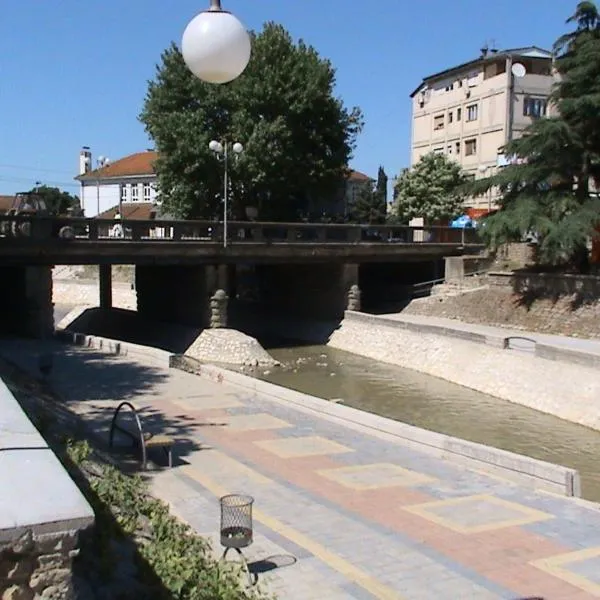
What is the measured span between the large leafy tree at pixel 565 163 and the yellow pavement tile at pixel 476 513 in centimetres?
2063

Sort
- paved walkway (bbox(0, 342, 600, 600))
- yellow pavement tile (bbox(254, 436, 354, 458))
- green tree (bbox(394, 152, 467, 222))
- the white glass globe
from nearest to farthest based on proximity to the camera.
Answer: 1. the white glass globe
2. paved walkway (bbox(0, 342, 600, 600))
3. yellow pavement tile (bbox(254, 436, 354, 458))
4. green tree (bbox(394, 152, 467, 222))

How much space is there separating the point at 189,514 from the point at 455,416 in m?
13.7

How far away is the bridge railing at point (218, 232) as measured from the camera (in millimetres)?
28494

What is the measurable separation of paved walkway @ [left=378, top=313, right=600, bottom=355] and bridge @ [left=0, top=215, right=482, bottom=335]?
12.0 ft

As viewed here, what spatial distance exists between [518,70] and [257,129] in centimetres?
2188

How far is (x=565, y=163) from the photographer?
31.4 m

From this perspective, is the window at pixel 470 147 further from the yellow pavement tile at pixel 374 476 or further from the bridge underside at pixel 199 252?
the yellow pavement tile at pixel 374 476

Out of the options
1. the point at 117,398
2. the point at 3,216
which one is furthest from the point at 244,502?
the point at 3,216

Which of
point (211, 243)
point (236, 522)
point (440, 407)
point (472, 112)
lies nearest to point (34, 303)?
Result: point (211, 243)

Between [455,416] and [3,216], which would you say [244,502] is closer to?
[455,416]

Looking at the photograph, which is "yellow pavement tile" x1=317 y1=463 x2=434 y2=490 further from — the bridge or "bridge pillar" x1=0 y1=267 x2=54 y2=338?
"bridge pillar" x1=0 y1=267 x2=54 y2=338

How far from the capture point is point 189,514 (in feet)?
32.9

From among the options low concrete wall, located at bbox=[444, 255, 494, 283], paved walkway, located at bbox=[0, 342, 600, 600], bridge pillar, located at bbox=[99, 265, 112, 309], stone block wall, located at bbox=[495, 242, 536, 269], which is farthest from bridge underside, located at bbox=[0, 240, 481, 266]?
paved walkway, located at bbox=[0, 342, 600, 600]

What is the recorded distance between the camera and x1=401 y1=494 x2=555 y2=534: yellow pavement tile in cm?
982
